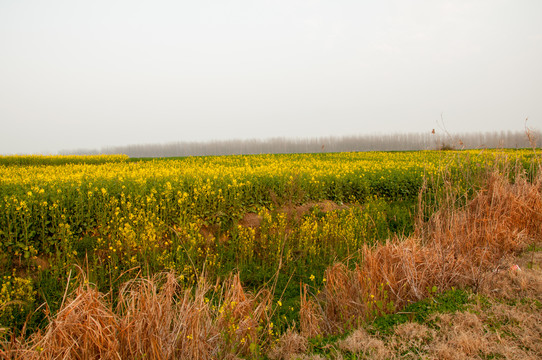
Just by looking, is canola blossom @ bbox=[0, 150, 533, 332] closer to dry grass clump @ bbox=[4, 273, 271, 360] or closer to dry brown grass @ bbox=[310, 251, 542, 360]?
dry grass clump @ bbox=[4, 273, 271, 360]

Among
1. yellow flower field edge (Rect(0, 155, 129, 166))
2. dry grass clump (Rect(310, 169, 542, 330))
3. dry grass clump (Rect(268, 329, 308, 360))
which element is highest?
yellow flower field edge (Rect(0, 155, 129, 166))

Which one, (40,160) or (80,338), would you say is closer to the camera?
(80,338)

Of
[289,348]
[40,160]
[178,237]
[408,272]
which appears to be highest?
[40,160]

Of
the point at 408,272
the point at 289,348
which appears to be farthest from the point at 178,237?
the point at 408,272

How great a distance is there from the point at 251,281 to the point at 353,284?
6.42 feet

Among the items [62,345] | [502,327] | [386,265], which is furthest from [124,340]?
[502,327]

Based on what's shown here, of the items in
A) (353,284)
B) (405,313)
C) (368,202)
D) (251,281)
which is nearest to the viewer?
(405,313)

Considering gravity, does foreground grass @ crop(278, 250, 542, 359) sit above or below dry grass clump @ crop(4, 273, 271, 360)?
below

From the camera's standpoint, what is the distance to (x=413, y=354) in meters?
3.03

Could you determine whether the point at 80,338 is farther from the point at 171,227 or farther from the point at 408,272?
the point at 171,227

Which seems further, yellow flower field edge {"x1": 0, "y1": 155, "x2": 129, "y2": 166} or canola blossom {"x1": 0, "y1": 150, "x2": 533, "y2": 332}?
yellow flower field edge {"x1": 0, "y1": 155, "x2": 129, "y2": 166}

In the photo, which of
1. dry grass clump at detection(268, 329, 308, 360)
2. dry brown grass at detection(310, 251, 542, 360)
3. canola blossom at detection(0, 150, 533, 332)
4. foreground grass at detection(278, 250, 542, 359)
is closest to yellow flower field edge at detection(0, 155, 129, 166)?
canola blossom at detection(0, 150, 533, 332)

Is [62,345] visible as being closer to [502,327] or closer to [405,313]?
[405,313]

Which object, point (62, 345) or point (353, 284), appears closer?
point (62, 345)
